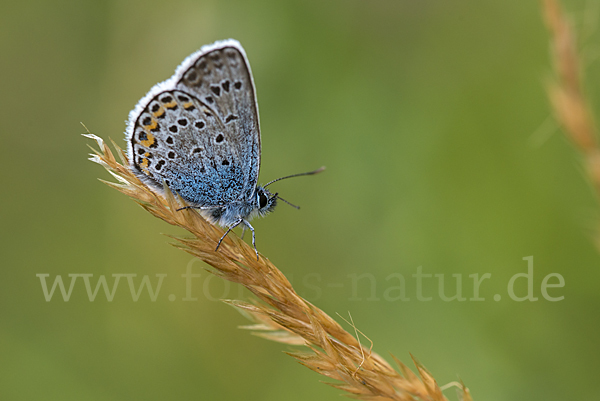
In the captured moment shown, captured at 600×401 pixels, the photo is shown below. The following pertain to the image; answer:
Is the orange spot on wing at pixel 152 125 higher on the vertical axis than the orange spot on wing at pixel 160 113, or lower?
lower

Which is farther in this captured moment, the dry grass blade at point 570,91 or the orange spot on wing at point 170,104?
the orange spot on wing at point 170,104

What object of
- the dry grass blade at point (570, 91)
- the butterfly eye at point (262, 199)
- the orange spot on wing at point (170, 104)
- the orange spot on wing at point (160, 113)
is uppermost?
the dry grass blade at point (570, 91)

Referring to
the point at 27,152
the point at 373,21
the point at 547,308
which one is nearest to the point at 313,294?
the point at 547,308

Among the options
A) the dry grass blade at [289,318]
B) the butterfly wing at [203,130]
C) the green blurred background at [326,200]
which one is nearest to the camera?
the dry grass blade at [289,318]

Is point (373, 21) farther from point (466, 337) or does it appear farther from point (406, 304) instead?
point (466, 337)

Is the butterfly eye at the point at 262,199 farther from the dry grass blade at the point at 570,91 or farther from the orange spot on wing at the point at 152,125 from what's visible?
the dry grass blade at the point at 570,91

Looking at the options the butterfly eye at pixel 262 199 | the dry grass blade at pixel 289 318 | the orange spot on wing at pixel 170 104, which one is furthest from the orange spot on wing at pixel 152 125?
the butterfly eye at pixel 262 199

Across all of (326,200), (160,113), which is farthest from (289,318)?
(326,200)

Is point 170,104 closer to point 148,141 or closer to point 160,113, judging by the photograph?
point 160,113
